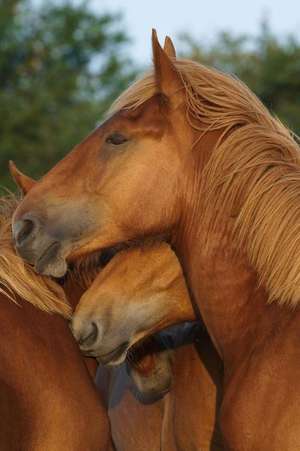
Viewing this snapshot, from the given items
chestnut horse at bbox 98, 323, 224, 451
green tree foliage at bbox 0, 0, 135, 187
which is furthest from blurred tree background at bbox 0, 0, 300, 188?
chestnut horse at bbox 98, 323, 224, 451

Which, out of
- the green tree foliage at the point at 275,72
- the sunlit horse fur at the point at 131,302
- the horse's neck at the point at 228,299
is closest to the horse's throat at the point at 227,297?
the horse's neck at the point at 228,299

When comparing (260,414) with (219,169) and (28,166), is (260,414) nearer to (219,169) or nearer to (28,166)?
(219,169)

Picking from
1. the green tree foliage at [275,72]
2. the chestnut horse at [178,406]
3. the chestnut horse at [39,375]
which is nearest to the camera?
the chestnut horse at [39,375]

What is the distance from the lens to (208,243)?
452 centimetres

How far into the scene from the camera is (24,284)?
4.87 m

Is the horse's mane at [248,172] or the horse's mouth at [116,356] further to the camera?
the horse's mouth at [116,356]

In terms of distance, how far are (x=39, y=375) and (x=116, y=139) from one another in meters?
1.11

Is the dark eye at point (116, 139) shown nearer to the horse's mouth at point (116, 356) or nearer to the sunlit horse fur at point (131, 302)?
the sunlit horse fur at point (131, 302)

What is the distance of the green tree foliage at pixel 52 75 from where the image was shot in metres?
25.2

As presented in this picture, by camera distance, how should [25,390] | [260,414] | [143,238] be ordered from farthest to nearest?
[143,238] → [25,390] → [260,414]

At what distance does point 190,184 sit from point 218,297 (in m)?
0.52

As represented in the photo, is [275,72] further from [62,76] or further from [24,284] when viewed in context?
[24,284]

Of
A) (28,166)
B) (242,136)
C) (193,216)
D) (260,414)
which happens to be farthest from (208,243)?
(28,166)

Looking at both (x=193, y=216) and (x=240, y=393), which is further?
(x=193, y=216)
